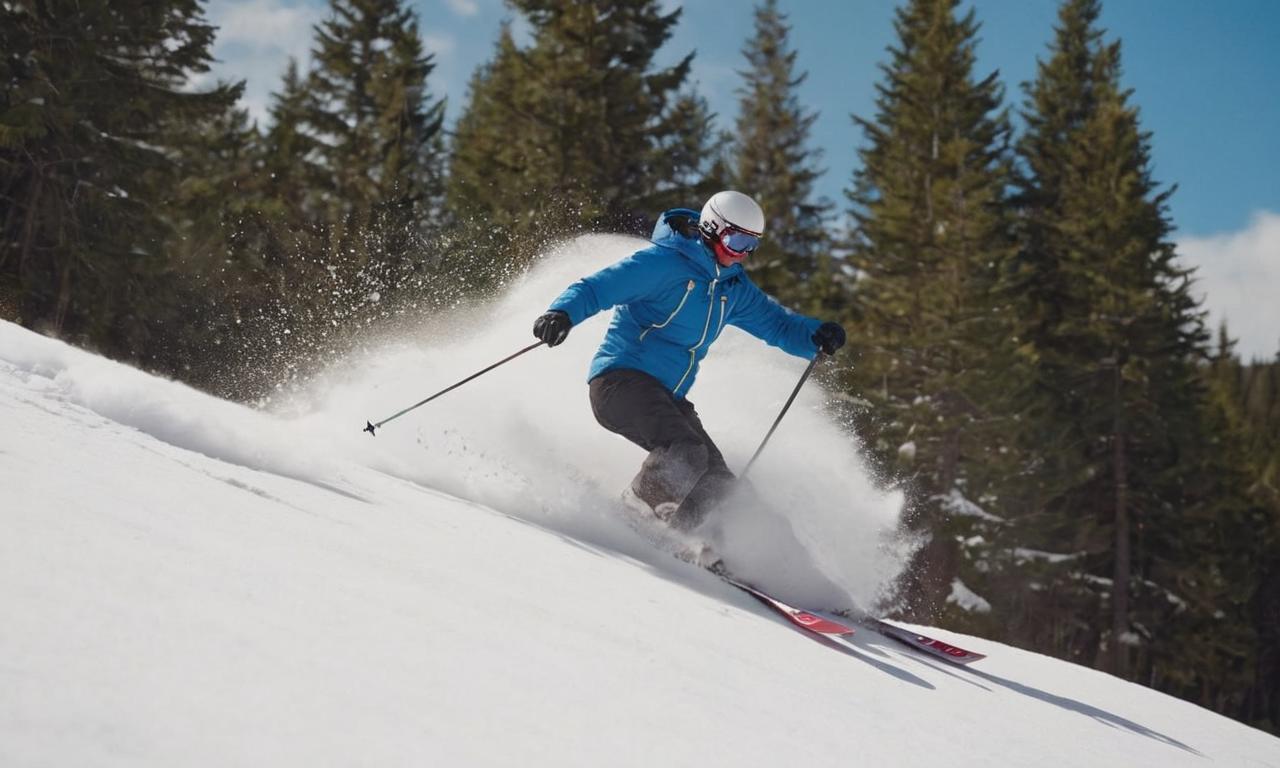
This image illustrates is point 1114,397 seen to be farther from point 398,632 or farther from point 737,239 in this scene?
point 398,632

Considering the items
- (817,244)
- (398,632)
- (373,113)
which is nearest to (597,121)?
(373,113)

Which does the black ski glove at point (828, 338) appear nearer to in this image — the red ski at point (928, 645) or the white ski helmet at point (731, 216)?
the white ski helmet at point (731, 216)

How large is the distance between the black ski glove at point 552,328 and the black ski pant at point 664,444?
2.81 ft

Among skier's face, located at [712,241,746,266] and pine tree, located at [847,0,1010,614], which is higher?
pine tree, located at [847,0,1010,614]

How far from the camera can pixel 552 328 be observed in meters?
5.06

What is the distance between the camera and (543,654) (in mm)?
2301

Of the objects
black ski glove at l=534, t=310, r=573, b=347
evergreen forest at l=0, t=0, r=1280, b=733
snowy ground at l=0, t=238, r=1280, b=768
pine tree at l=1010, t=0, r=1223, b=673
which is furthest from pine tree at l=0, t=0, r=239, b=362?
pine tree at l=1010, t=0, r=1223, b=673

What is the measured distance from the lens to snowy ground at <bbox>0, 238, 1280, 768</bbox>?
4.98 ft

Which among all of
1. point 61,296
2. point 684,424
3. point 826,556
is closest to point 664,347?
point 684,424

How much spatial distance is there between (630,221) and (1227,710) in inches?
1261

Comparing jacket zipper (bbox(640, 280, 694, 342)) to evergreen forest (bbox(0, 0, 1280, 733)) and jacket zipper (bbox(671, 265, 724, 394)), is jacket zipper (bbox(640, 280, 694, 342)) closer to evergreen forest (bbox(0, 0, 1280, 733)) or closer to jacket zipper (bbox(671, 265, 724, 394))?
jacket zipper (bbox(671, 265, 724, 394))

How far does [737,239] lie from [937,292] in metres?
17.5

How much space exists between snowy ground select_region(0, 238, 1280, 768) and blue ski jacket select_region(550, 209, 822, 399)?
0.90m

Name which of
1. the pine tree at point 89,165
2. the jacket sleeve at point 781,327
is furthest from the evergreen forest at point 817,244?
the jacket sleeve at point 781,327
